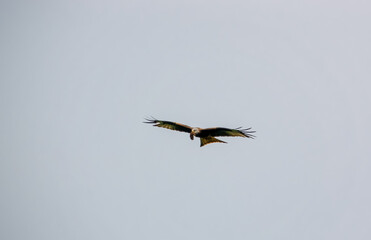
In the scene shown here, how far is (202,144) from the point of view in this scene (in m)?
48.0

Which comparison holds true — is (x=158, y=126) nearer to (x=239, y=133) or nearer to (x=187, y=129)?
(x=187, y=129)

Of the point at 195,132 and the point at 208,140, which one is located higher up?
the point at 195,132

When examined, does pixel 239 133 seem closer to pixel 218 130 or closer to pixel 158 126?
pixel 218 130

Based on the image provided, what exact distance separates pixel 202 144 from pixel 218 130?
1.48 m

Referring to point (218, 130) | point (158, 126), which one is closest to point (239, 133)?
point (218, 130)

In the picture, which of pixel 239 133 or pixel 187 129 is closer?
pixel 239 133

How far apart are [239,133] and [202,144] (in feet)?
9.41

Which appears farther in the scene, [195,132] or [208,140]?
[208,140]

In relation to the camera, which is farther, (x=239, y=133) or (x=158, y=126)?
(x=158, y=126)

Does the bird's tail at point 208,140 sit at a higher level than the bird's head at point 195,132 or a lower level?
lower

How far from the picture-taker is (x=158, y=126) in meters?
49.4

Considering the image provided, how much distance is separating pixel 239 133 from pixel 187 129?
160 inches

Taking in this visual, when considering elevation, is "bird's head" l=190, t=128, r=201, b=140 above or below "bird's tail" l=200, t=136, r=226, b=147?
above

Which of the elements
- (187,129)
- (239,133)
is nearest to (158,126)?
(187,129)
